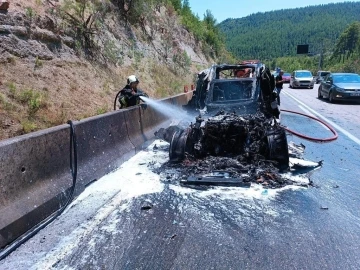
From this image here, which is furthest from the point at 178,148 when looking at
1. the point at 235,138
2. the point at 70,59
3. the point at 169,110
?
the point at 70,59

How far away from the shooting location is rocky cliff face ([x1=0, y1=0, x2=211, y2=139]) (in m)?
7.76

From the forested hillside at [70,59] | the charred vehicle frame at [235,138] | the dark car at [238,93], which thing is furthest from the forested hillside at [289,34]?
the charred vehicle frame at [235,138]

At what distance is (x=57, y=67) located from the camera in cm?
1029

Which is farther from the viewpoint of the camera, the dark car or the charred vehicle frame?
the dark car

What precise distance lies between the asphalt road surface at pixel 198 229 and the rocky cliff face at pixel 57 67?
3034 mm

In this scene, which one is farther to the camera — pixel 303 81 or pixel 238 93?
pixel 303 81

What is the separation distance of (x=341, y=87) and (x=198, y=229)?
1754 centimetres

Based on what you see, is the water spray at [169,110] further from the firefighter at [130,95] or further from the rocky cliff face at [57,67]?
the rocky cliff face at [57,67]

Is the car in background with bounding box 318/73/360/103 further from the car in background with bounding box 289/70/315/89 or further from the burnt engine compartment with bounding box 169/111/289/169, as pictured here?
the burnt engine compartment with bounding box 169/111/289/169

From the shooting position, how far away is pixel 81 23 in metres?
12.6

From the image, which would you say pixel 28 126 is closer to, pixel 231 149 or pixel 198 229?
pixel 231 149

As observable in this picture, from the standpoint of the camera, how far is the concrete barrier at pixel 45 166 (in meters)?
3.54

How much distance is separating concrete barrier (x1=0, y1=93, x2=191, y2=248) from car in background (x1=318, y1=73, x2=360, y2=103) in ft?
50.2

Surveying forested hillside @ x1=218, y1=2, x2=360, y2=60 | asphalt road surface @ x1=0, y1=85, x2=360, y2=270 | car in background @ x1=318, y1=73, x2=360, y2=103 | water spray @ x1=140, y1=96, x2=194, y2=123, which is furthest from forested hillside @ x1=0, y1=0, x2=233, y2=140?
forested hillside @ x1=218, y1=2, x2=360, y2=60
